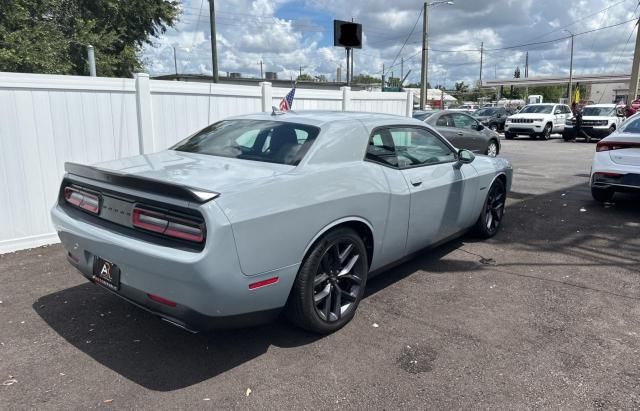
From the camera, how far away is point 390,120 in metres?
4.30

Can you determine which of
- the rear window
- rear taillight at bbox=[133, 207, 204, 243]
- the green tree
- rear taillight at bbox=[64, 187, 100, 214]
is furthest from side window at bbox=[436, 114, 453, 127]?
the green tree

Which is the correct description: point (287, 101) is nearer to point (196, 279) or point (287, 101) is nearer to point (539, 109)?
point (196, 279)

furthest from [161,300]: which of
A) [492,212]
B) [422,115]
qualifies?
[422,115]

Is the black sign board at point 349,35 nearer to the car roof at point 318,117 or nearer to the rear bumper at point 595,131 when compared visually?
the car roof at point 318,117

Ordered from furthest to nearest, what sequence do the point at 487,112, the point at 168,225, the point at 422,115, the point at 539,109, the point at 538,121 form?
the point at 487,112
the point at 539,109
the point at 538,121
the point at 422,115
the point at 168,225

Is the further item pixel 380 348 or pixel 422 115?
pixel 422 115

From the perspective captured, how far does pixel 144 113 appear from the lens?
20.9 ft

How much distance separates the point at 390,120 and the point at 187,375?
8.78 ft

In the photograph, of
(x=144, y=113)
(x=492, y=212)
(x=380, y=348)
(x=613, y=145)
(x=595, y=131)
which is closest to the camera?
(x=380, y=348)

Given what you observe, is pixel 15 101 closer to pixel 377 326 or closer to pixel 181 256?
pixel 181 256

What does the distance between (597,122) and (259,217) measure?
21.9 metres

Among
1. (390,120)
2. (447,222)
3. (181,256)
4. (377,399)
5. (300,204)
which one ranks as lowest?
(377,399)

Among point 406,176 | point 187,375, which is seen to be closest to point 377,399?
point 187,375

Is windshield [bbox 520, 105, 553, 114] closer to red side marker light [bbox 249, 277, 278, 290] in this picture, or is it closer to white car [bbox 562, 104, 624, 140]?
white car [bbox 562, 104, 624, 140]
